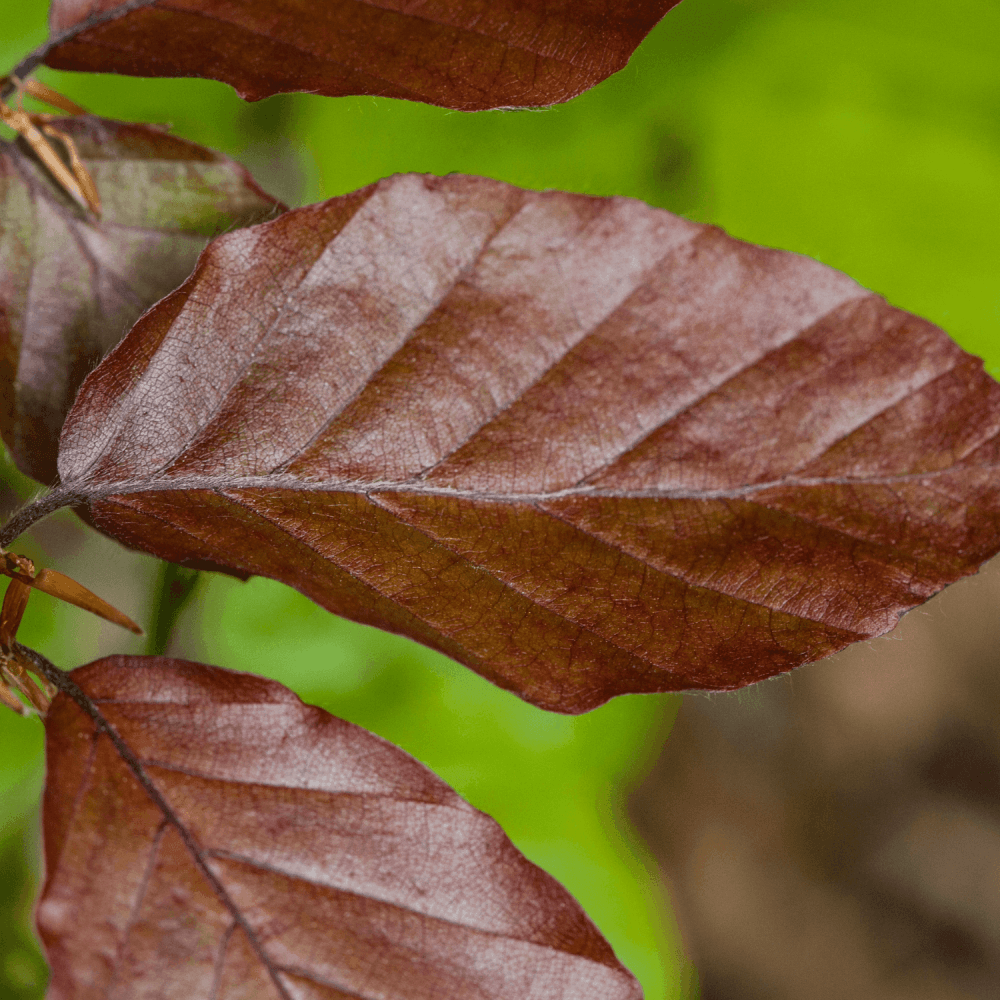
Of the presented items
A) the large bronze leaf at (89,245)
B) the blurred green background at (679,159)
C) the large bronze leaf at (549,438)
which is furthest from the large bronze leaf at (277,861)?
the blurred green background at (679,159)

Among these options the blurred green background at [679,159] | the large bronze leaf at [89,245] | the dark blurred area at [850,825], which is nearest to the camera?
the large bronze leaf at [89,245]

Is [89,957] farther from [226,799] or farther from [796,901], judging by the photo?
[796,901]

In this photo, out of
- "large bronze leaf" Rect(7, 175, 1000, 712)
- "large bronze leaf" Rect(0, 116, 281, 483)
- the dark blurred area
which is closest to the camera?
"large bronze leaf" Rect(7, 175, 1000, 712)

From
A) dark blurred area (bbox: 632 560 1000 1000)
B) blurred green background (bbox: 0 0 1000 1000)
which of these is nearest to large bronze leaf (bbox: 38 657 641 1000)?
blurred green background (bbox: 0 0 1000 1000)

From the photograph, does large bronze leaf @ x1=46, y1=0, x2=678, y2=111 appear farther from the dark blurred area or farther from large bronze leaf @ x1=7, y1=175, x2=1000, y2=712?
the dark blurred area

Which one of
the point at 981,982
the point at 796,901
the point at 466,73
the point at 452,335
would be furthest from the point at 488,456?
the point at 981,982

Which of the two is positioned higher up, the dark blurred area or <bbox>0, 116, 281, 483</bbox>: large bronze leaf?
<bbox>0, 116, 281, 483</bbox>: large bronze leaf

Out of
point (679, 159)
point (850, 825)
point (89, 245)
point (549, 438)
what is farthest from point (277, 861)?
point (850, 825)

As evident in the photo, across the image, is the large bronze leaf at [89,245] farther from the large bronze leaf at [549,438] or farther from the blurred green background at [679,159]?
the blurred green background at [679,159]

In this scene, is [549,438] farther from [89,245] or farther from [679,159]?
[679,159]
